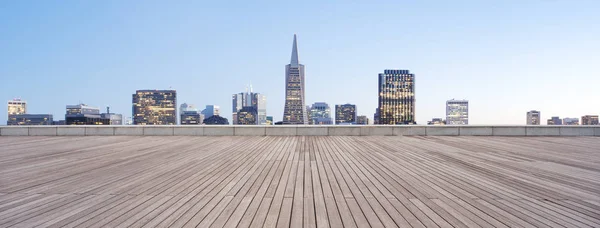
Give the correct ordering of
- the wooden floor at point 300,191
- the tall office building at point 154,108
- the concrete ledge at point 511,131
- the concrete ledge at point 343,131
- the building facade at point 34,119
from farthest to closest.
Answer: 1. the tall office building at point 154,108
2. the building facade at point 34,119
3. the concrete ledge at point 343,131
4. the concrete ledge at point 511,131
5. the wooden floor at point 300,191

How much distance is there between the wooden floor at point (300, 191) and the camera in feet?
9.48

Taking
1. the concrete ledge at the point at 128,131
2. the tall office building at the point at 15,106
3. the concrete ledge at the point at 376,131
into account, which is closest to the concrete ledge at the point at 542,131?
the concrete ledge at the point at 376,131

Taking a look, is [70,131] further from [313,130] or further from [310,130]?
[313,130]

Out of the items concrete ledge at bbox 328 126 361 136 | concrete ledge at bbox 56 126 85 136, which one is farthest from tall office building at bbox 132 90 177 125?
concrete ledge at bbox 328 126 361 136

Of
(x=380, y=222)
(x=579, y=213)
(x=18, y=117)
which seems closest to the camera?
(x=380, y=222)

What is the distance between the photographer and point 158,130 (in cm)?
1215

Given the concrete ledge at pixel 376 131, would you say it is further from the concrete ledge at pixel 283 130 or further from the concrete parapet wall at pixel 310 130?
the concrete ledge at pixel 283 130

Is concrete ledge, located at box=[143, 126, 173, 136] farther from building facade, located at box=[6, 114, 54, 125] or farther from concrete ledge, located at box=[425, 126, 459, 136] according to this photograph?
building facade, located at box=[6, 114, 54, 125]

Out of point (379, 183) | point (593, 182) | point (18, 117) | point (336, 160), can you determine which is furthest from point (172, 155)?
point (18, 117)

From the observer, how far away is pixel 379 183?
13.8 feet

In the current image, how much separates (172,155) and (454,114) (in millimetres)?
135358

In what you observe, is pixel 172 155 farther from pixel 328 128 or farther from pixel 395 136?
pixel 395 136

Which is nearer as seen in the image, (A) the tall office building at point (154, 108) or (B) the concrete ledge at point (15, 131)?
(B) the concrete ledge at point (15, 131)

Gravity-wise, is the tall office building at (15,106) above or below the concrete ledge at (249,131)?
above
